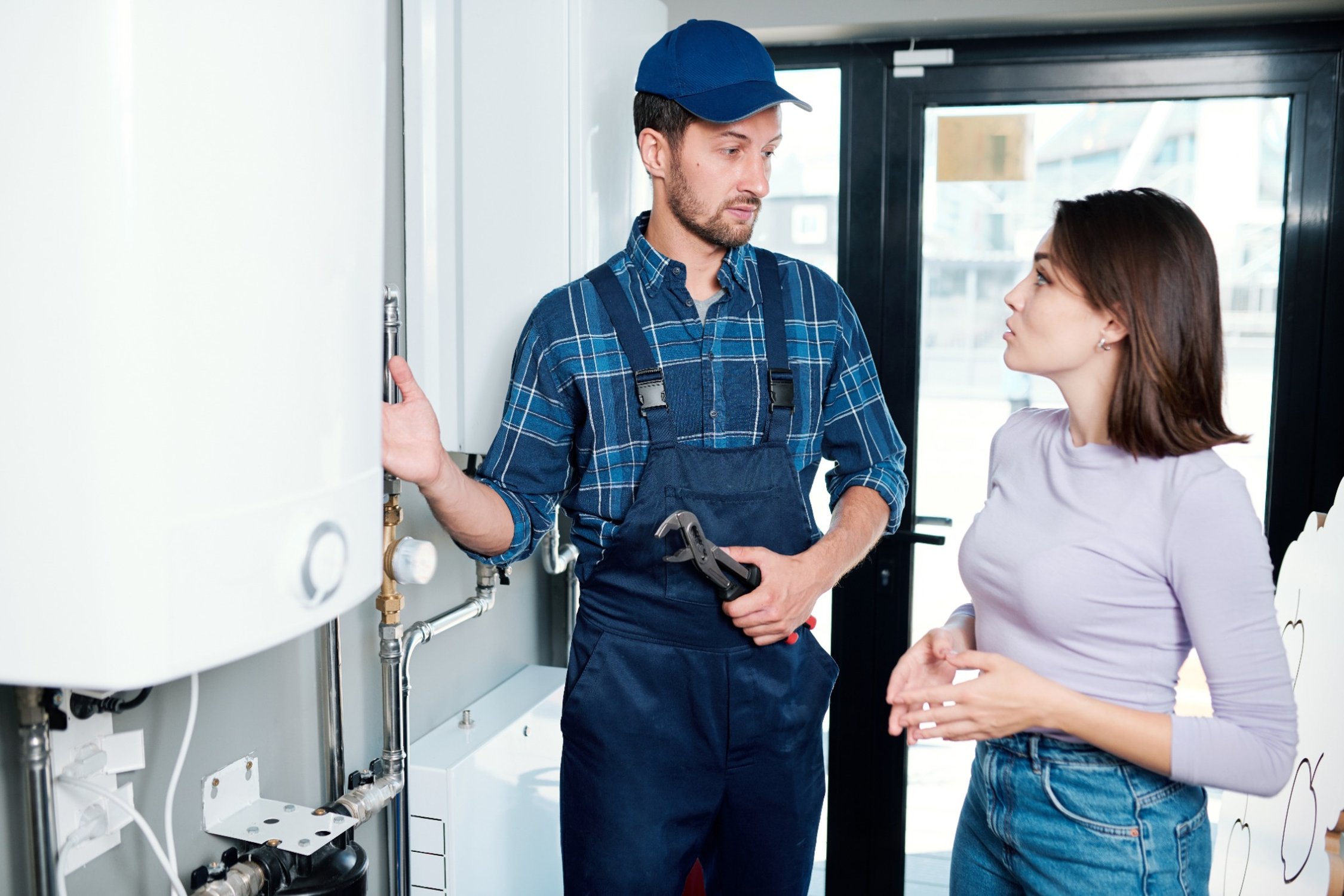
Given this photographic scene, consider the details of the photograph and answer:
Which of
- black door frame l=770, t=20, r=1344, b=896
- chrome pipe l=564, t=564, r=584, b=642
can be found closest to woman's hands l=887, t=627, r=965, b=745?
chrome pipe l=564, t=564, r=584, b=642

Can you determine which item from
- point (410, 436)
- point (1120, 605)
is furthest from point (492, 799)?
point (1120, 605)

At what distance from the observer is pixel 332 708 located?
1491mm

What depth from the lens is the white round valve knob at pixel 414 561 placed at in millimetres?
1353

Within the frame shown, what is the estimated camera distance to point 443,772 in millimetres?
1633

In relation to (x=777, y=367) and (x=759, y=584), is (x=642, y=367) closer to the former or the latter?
(x=777, y=367)

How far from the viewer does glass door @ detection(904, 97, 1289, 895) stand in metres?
2.18

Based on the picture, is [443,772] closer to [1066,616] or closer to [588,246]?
[588,246]

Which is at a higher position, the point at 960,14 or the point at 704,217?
the point at 960,14

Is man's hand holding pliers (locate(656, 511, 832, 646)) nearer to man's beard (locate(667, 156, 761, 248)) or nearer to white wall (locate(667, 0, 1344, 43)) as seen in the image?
man's beard (locate(667, 156, 761, 248))

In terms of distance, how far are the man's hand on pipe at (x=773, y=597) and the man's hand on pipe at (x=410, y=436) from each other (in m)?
0.38

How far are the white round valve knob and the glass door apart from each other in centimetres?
133

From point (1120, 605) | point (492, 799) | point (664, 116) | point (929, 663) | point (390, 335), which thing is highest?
point (664, 116)

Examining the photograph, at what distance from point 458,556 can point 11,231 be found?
1.23m

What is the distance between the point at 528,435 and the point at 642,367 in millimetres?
184
